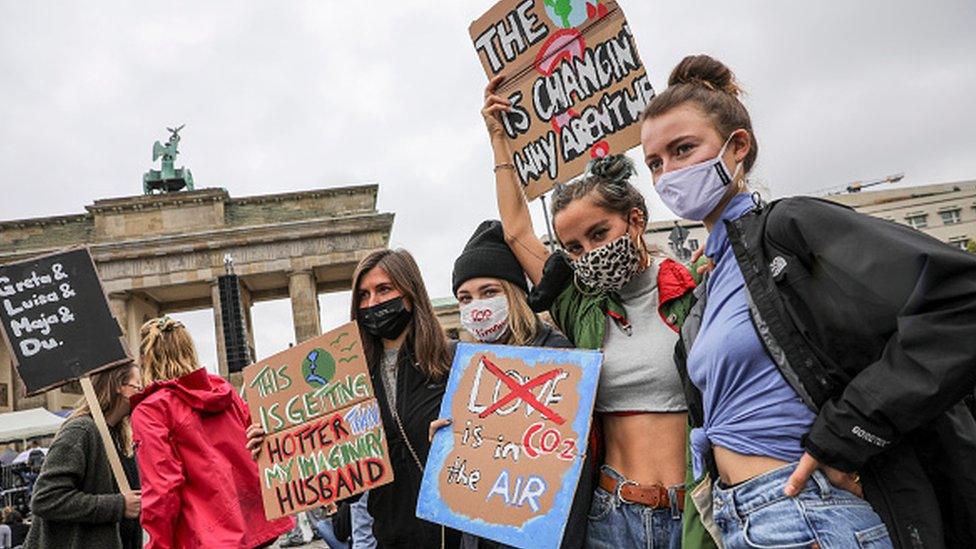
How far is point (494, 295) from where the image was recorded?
2.85 metres

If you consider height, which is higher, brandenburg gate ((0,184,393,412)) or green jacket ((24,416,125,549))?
brandenburg gate ((0,184,393,412))

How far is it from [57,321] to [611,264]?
3.55 m

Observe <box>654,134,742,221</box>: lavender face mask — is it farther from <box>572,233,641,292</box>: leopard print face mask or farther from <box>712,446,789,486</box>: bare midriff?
<box>712,446,789,486</box>: bare midriff

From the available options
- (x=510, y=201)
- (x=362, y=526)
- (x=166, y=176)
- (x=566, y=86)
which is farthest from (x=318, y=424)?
(x=166, y=176)

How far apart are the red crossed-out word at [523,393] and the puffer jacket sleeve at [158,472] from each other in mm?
1830

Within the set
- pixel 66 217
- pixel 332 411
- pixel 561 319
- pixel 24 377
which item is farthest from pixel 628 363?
pixel 66 217

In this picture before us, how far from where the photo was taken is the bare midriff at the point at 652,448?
2.16 meters

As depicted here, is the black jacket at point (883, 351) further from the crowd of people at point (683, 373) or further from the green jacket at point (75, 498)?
the green jacket at point (75, 498)

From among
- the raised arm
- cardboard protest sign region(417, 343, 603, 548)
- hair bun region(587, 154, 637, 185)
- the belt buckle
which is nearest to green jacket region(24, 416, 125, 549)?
cardboard protest sign region(417, 343, 603, 548)

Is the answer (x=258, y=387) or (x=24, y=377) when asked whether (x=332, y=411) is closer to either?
(x=258, y=387)

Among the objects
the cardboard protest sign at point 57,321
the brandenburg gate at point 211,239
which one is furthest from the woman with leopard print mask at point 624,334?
the brandenburg gate at point 211,239

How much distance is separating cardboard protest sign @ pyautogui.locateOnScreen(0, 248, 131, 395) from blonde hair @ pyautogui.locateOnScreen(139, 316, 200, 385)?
0.60 metres

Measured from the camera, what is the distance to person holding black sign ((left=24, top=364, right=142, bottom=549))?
144 inches

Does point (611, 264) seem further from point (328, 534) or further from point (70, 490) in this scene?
point (328, 534)
